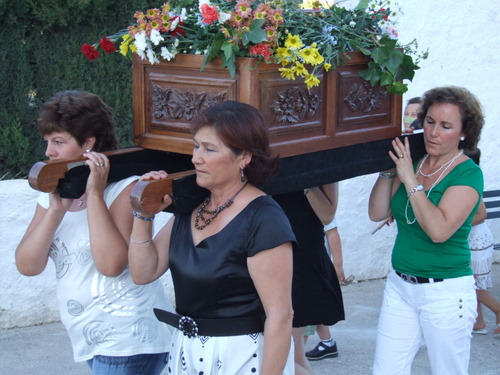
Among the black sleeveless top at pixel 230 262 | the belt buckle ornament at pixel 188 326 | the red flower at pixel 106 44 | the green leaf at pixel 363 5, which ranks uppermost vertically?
the green leaf at pixel 363 5

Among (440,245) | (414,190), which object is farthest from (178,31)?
(440,245)

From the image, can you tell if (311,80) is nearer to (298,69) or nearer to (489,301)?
(298,69)

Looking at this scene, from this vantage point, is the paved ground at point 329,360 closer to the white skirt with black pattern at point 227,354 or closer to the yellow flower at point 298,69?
the white skirt with black pattern at point 227,354

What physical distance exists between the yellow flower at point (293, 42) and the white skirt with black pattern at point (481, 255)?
3214 mm

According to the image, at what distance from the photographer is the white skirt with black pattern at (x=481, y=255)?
18.6ft

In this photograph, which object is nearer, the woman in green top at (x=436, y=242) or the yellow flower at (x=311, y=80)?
the yellow flower at (x=311, y=80)

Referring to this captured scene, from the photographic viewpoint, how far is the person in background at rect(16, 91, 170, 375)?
3090 mm

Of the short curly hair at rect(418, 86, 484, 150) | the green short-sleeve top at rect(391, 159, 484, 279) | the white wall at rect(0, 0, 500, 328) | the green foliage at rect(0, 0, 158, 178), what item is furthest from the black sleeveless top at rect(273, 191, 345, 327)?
the white wall at rect(0, 0, 500, 328)

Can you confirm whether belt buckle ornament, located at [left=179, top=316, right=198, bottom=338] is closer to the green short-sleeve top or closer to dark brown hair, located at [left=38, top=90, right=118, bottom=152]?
dark brown hair, located at [left=38, top=90, right=118, bottom=152]

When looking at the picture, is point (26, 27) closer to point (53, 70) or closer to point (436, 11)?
point (53, 70)

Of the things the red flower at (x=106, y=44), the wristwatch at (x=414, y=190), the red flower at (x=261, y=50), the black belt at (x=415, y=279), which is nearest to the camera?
the red flower at (x=261, y=50)

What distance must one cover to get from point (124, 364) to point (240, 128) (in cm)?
109

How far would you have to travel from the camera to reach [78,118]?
3135 mm

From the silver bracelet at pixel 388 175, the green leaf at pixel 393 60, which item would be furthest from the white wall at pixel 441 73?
the green leaf at pixel 393 60
